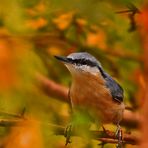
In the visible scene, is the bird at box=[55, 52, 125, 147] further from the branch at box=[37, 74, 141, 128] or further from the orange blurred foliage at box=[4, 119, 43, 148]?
the branch at box=[37, 74, 141, 128]

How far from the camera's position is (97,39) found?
3604 millimetres

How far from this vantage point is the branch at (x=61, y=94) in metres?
3.27

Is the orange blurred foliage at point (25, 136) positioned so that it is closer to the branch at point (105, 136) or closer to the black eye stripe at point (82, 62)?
the branch at point (105, 136)

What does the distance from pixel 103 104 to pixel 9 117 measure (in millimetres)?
607

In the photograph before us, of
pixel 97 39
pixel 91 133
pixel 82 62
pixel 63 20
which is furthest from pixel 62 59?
pixel 97 39

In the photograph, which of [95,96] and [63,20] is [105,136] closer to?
[95,96]

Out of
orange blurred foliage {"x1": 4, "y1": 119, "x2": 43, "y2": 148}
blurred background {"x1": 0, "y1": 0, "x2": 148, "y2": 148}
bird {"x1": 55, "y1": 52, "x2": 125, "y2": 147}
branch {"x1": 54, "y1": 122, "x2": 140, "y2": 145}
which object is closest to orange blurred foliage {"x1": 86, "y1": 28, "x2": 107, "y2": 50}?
blurred background {"x1": 0, "y1": 0, "x2": 148, "y2": 148}

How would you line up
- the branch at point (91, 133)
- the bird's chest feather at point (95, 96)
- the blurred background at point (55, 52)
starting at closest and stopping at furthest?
the blurred background at point (55, 52) → the branch at point (91, 133) → the bird's chest feather at point (95, 96)

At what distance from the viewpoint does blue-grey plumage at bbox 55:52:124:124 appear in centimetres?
259

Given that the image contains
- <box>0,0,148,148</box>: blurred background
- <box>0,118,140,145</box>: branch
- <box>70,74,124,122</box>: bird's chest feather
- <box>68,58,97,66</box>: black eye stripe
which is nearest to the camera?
<box>0,0,148,148</box>: blurred background

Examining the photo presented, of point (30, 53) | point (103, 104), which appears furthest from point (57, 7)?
point (103, 104)

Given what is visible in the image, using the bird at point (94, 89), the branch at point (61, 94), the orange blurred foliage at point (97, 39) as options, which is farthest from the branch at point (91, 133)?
the orange blurred foliage at point (97, 39)

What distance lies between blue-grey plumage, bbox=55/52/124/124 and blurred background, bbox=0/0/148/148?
0.11 m

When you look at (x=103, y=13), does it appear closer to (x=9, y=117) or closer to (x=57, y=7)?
(x=57, y=7)
